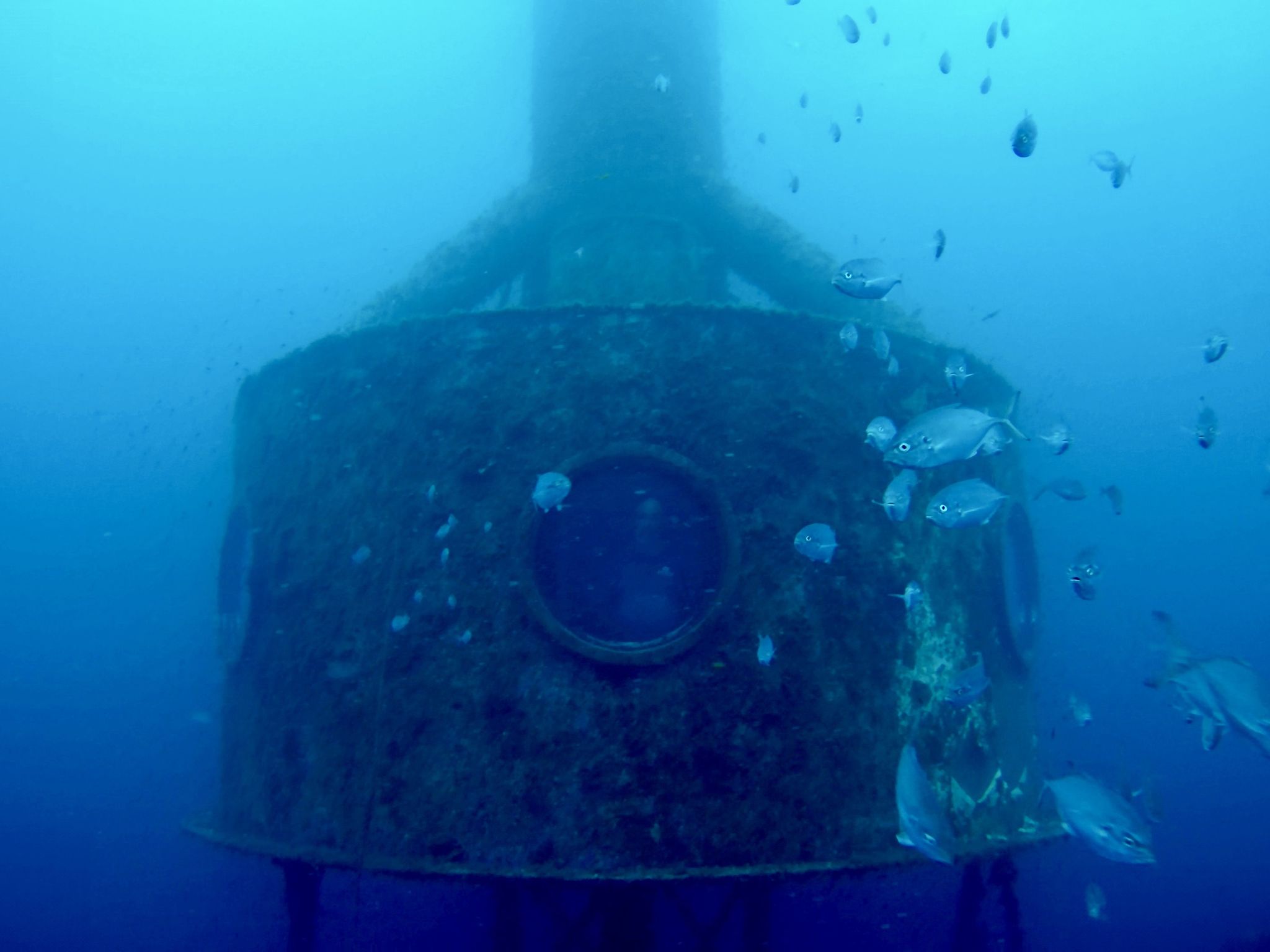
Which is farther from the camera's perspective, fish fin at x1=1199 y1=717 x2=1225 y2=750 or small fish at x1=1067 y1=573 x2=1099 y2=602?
small fish at x1=1067 y1=573 x2=1099 y2=602

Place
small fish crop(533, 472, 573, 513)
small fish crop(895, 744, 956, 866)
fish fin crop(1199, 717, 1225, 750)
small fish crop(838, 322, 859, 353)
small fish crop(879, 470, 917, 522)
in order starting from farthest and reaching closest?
small fish crop(838, 322, 859, 353) < small fish crop(533, 472, 573, 513) < small fish crop(879, 470, 917, 522) < fish fin crop(1199, 717, 1225, 750) < small fish crop(895, 744, 956, 866)

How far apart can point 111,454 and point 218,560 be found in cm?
9206

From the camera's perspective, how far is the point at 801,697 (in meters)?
5.38

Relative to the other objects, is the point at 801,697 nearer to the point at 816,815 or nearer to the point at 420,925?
the point at 816,815

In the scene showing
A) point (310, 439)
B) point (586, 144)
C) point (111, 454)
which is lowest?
point (310, 439)

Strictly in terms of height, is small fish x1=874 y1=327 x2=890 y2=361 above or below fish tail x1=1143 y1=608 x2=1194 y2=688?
above

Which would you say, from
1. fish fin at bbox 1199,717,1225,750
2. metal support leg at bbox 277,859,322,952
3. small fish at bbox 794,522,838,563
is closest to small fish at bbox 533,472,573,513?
small fish at bbox 794,522,838,563

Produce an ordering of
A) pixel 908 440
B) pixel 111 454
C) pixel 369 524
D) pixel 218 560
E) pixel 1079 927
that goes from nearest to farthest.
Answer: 1. pixel 908 440
2. pixel 369 524
3. pixel 218 560
4. pixel 1079 927
5. pixel 111 454

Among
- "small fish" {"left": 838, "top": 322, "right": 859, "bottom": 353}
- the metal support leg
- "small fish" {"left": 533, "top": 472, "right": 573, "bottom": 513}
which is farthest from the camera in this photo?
"small fish" {"left": 838, "top": 322, "right": 859, "bottom": 353}

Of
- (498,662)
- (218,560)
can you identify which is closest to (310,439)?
(218,560)

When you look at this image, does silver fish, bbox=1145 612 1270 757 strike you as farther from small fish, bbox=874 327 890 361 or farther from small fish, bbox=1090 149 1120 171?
small fish, bbox=1090 149 1120 171

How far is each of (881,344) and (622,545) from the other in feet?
9.69

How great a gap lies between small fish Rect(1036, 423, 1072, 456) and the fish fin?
6.52ft

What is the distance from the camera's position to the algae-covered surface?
514 centimetres
